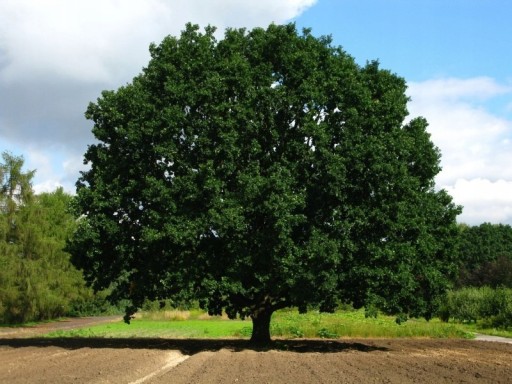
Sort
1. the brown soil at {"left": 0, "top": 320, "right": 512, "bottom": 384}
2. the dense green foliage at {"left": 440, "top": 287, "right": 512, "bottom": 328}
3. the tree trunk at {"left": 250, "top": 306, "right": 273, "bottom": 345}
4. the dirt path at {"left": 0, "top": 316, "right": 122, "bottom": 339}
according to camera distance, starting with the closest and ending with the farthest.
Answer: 1. the brown soil at {"left": 0, "top": 320, "right": 512, "bottom": 384}
2. the tree trunk at {"left": 250, "top": 306, "right": 273, "bottom": 345}
3. the dirt path at {"left": 0, "top": 316, "right": 122, "bottom": 339}
4. the dense green foliage at {"left": 440, "top": 287, "right": 512, "bottom": 328}

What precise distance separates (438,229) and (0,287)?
37237 millimetres

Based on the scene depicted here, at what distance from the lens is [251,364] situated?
2097 cm

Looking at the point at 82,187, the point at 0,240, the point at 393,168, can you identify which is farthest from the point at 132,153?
the point at 0,240

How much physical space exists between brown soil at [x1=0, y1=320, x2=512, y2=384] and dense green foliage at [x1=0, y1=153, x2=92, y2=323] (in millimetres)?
21159

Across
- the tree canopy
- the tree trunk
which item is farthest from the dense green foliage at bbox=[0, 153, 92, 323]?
the tree trunk

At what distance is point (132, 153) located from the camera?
27.2 m

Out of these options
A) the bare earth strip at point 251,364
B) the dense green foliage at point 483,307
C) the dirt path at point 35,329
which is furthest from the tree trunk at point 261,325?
the dense green foliage at point 483,307

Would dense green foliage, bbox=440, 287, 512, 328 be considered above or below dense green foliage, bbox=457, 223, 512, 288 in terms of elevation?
below

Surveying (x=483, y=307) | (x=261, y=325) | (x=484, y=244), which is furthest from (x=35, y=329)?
(x=484, y=244)

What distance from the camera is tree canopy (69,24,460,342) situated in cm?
2472

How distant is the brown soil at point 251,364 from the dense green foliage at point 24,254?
21.2 metres

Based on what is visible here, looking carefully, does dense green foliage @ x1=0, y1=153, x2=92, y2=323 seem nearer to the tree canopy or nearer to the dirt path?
the dirt path

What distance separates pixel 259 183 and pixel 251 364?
7454 millimetres

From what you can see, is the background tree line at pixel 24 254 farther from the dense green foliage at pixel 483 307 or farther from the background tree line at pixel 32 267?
the dense green foliage at pixel 483 307
